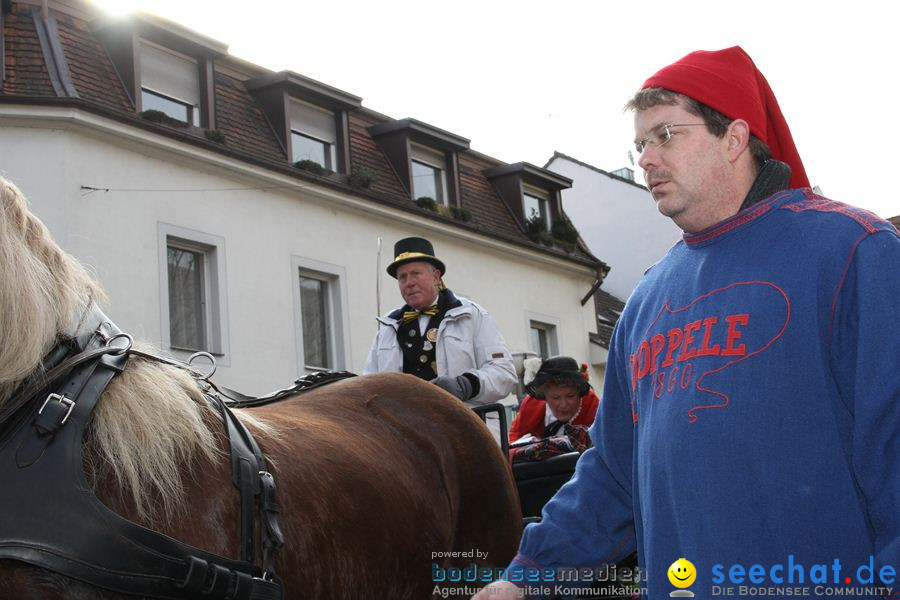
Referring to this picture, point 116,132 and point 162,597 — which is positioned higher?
point 116,132

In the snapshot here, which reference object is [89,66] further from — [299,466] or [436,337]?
[299,466]

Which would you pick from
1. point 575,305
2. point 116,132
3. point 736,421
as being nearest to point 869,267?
point 736,421

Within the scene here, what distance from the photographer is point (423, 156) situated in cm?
1938

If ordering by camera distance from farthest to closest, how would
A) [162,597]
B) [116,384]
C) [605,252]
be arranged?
[605,252] < [116,384] < [162,597]

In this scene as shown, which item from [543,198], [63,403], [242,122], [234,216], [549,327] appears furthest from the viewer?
[543,198]

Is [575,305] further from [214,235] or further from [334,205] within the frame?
[214,235]

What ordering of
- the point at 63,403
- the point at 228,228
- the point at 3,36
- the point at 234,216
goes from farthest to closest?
the point at 234,216
the point at 228,228
the point at 3,36
the point at 63,403

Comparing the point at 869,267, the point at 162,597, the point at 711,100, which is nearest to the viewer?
the point at 869,267

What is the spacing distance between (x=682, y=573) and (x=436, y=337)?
10.5 feet

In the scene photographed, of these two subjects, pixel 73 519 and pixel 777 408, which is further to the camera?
pixel 73 519

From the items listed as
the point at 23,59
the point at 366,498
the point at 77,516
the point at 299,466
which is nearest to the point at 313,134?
the point at 23,59

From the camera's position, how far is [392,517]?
10.9 ft

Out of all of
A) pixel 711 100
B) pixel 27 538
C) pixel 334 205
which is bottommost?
pixel 27 538

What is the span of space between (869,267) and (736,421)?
0.33 metres
